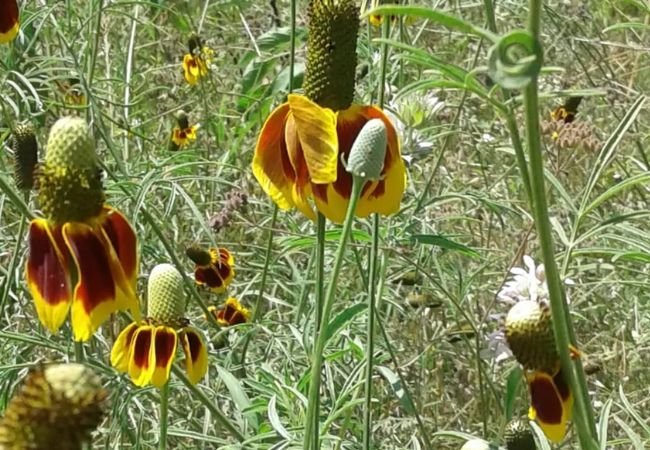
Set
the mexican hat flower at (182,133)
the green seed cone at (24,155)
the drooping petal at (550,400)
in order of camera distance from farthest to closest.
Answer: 1. the mexican hat flower at (182,133)
2. the green seed cone at (24,155)
3. the drooping petal at (550,400)

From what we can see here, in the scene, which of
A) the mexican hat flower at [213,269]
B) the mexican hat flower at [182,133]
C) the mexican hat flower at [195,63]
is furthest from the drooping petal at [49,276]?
the mexican hat flower at [195,63]

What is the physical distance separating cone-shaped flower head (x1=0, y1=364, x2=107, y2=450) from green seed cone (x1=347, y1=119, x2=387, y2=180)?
20.8 inches

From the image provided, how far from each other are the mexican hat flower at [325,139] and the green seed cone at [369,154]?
0.27 feet

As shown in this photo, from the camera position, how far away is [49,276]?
1195 millimetres

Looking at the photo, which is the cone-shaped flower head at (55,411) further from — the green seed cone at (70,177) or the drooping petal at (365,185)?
the drooping petal at (365,185)

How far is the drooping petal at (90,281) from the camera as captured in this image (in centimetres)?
116

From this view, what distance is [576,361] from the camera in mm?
1125

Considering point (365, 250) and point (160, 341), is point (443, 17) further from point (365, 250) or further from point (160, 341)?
point (365, 250)

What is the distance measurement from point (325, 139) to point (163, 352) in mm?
319

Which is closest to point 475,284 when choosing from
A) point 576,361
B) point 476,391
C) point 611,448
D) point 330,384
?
point 476,391

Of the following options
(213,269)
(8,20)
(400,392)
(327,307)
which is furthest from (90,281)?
(213,269)

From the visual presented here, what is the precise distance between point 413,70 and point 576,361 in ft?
7.94

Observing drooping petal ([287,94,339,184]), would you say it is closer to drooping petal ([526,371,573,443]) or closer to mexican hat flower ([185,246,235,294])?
drooping petal ([526,371,573,443])

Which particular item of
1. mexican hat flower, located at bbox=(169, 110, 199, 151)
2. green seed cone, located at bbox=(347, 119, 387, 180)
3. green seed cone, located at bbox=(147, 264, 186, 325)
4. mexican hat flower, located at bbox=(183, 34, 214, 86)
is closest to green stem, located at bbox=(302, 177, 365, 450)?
green seed cone, located at bbox=(347, 119, 387, 180)
